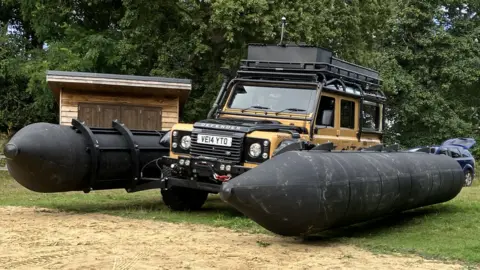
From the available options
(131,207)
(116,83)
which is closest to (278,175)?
(131,207)

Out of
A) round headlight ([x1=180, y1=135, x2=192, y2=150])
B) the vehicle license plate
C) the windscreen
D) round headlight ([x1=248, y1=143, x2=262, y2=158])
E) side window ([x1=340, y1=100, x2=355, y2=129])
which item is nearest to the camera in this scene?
round headlight ([x1=248, y1=143, x2=262, y2=158])

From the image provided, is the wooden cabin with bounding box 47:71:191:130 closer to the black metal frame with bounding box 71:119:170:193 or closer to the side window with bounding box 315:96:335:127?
the black metal frame with bounding box 71:119:170:193

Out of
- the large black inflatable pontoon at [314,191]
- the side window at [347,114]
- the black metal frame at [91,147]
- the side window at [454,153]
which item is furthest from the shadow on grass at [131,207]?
the side window at [454,153]

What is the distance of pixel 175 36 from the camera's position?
21531 millimetres

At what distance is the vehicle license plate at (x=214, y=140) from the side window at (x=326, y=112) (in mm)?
1647

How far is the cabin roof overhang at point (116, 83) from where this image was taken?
15.6 meters

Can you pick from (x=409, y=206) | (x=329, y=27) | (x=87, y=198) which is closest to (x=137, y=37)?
(x=329, y=27)

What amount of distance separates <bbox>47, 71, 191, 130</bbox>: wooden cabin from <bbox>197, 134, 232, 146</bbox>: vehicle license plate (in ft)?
22.3

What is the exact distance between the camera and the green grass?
7.77 metres

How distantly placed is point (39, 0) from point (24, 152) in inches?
585

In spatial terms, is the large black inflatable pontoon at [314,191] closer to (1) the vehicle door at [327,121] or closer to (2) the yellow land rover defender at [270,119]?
(2) the yellow land rover defender at [270,119]

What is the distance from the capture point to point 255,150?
29.7ft

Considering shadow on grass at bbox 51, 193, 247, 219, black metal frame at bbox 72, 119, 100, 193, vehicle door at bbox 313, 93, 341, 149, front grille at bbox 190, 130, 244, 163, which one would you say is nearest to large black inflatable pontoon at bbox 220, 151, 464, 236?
vehicle door at bbox 313, 93, 341, 149

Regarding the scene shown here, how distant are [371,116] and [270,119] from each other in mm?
2608
